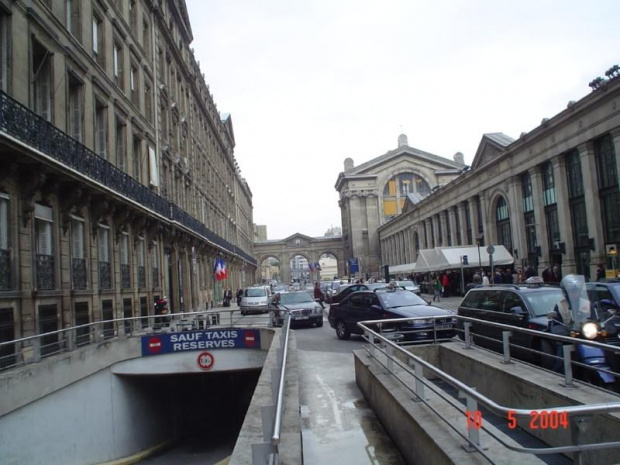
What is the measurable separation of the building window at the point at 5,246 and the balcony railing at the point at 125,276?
27.9 feet

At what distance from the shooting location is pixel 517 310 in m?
10.4

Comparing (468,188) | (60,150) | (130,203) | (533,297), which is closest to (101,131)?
(130,203)

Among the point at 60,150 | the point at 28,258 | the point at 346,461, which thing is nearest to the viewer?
the point at 346,461

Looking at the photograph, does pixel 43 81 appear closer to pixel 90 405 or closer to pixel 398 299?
pixel 90 405

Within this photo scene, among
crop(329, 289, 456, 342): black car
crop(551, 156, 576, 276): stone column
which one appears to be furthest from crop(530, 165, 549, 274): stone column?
crop(329, 289, 456, 342): black car

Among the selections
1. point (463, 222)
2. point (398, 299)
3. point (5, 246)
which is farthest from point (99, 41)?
point (463, 222)

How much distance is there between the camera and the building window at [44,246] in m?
15.4

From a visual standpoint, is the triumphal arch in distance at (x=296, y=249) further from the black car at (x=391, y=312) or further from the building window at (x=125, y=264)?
the black car at (x=391, y=312)

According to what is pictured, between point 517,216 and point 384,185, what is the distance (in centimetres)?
6778

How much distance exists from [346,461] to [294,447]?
1.23m

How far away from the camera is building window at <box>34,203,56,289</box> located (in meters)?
15.4

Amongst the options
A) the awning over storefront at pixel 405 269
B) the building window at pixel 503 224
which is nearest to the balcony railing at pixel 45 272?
the building window at pixel 503 224

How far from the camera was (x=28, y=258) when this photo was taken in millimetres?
14586

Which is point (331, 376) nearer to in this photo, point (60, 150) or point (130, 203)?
point (60, 150)
